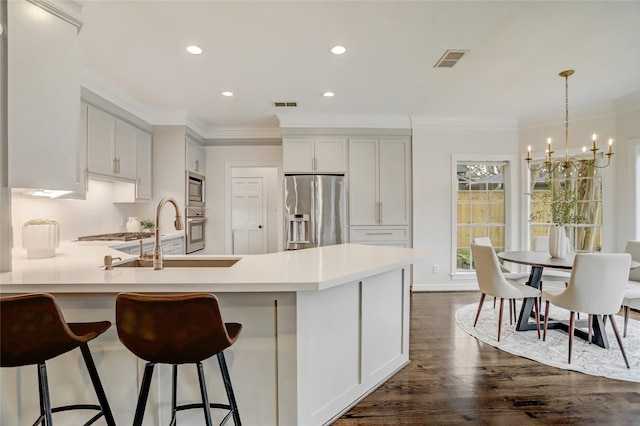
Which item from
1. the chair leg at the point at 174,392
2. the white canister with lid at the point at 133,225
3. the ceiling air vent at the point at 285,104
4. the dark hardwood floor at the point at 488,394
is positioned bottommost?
the dark hardwood floor at the point at 488,394

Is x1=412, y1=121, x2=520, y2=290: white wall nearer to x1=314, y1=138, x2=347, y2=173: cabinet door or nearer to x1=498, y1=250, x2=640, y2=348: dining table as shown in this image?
x1=314, y1=138, x2=347, y2=173: cabinet door

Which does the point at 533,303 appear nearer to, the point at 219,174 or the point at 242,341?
the point at 242,341

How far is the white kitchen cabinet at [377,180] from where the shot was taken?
452cm

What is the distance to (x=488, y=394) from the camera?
2.01m

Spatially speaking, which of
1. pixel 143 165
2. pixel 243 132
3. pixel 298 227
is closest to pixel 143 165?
pixel 143 165

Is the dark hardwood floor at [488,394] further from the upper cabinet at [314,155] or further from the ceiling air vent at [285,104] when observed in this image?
the ceiling air vent at [285,104]

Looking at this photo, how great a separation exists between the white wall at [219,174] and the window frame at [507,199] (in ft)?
9.29

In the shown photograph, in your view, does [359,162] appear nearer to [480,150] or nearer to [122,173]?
[480,150]

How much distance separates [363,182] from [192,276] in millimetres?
3390

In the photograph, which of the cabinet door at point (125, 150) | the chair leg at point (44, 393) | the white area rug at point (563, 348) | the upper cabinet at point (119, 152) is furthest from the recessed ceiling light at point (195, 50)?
the white area rug at point (563, 348)

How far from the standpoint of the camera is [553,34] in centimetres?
242

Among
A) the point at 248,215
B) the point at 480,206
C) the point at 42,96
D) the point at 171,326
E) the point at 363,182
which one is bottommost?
the point at 171,326

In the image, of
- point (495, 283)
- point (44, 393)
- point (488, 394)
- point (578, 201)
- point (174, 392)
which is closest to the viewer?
point (44, 393)

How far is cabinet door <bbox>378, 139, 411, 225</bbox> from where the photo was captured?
454 centimetres
